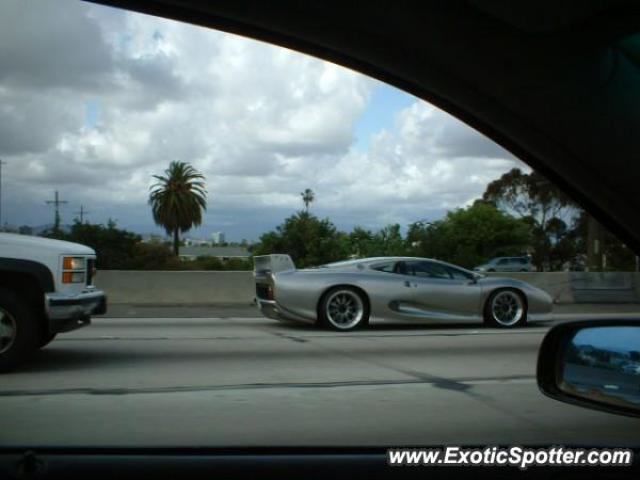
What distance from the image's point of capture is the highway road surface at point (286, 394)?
3.97 m

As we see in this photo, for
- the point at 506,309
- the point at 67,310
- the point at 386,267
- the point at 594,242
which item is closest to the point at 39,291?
the point at 67,310

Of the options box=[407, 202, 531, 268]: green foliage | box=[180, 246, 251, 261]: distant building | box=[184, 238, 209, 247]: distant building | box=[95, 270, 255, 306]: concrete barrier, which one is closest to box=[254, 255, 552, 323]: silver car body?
box=[95, 270, 255, 306]: concrete barrier

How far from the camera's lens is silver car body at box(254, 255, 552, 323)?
9.91 metres

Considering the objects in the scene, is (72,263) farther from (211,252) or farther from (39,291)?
(211,252)

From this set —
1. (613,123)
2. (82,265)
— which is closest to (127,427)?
(82,265)

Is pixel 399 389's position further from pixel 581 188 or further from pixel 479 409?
pixel 581 188

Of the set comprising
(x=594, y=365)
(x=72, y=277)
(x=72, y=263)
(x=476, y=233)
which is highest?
(x=476, y=233)

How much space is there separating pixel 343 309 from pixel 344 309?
0.6 inches

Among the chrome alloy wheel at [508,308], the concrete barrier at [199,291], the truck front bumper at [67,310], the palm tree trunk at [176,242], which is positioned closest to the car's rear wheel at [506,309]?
the chrome alloy wheel at [508,308]

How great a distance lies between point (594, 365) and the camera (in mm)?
2707

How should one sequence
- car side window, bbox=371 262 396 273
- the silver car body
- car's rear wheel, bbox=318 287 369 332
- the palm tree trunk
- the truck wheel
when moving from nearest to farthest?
the palm tree trunk, the truck wheel, car side window, bbox=371 262 396 273, the silver car body, car's rear wheel, bbox=318 287 369 332

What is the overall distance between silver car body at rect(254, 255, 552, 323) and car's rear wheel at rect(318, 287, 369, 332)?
0.10 m

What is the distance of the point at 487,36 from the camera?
3355 millimetres

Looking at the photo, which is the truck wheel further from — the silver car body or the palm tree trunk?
the silver car body
